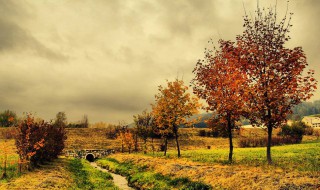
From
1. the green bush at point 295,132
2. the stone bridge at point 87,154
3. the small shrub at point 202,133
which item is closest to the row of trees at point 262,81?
the stone bridge at point 87,154

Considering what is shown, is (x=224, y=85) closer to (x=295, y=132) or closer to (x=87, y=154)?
(x=87, y=154)

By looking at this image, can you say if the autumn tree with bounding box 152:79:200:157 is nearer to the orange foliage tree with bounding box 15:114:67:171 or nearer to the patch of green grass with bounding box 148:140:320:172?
the patch of green grass with bounding box 148:140:320:172

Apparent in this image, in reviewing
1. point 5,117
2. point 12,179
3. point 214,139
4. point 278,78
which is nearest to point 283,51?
point 278,78

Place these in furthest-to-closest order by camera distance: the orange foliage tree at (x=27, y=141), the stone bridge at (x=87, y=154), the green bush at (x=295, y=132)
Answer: the green bush at (x=295, y=132), the stone bridge at (x=87, y=154), the orange foliage tree at (x=27, y=141)

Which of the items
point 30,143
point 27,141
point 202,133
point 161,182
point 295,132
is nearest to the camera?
point 161,182

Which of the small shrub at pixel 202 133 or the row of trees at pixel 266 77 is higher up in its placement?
the row of trees at pixel 266 77

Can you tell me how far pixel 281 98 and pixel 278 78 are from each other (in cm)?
145

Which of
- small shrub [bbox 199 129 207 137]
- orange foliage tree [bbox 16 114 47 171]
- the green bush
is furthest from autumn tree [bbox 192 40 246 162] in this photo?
small shrub [bbox 199 129 207 137]

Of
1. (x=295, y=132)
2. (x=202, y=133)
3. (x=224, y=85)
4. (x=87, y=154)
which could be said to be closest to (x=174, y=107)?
(x=224, y=85)

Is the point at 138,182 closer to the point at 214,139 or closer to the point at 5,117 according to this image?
the point at 214,139

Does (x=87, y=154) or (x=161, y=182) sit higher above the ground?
(x=161, y=182)

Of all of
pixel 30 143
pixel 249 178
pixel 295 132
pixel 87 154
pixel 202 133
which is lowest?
pixel 87 154

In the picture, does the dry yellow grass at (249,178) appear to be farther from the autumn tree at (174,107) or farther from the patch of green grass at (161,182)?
the autumn tree at (174,107)

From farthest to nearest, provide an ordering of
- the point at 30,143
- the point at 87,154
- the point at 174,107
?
1. the point at 87,154
2. the point at 174,107
3. the point at 30,143
